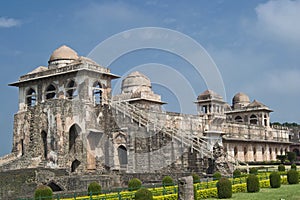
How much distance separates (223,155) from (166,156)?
181 inches

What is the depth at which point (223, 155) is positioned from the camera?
2955cm

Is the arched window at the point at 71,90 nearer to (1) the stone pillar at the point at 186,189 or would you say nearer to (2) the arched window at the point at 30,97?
(2) the arched window at the point at 30,97

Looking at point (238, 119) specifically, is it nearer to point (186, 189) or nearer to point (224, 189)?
point (224, 189)

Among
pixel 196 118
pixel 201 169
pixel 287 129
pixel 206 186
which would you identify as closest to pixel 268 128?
pixel 287 129

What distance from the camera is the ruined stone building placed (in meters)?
32.5

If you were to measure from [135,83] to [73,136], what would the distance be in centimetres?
1616

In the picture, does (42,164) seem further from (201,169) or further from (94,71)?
(201,169)

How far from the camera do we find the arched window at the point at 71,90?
39406 mm

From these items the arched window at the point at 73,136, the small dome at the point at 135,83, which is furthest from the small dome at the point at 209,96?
the arched window at the point at 73,136

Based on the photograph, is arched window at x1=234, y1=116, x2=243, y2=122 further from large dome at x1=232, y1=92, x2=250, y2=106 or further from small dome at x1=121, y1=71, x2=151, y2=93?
small dome at x1=121, y1=71, x2=151, y2=93

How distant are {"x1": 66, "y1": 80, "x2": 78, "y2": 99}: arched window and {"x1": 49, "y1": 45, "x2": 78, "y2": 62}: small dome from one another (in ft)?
10.4

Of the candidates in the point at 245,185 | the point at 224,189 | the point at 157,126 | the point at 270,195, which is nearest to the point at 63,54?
the point at 157,126

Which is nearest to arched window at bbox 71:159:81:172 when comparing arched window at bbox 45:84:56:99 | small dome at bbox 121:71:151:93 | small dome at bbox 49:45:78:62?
arched window at bbox 45:84:56:99

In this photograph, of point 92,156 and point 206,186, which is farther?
point 92,156
